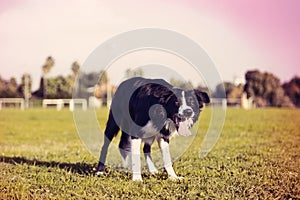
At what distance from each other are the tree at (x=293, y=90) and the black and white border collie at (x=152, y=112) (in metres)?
66.1

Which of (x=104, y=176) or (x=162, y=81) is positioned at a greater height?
(x=162, y=81)

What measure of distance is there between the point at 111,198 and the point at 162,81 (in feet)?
6.43

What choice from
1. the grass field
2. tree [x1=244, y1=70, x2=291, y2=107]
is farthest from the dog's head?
tree [x1=244, y1=70, x2=291, y2=107]

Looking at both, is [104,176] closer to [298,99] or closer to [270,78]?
[270,78]

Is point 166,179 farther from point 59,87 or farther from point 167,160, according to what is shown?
point 59,87

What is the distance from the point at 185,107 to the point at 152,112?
51 centimetres

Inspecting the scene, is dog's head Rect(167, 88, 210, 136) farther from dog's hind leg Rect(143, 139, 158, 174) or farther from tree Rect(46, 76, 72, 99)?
tree Rect(46, 76, 72, 99)

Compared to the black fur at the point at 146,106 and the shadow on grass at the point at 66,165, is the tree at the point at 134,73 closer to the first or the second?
the black fur at the point at 146,106

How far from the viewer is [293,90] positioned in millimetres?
72125

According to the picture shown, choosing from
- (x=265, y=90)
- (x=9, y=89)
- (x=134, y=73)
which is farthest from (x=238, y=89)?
(x=134, y=73)

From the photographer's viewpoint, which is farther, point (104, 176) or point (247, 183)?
point (104, 176)

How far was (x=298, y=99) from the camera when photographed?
70750 mm

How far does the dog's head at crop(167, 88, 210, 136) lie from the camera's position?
5738 millimetres

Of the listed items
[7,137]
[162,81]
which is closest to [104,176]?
[162,81]
